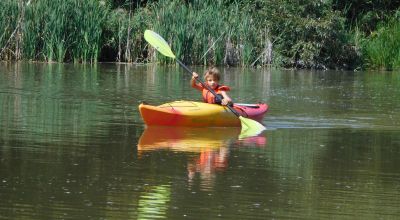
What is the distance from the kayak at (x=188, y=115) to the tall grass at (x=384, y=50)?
17.7m

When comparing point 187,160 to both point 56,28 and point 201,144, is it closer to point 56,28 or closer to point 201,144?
point 201,144

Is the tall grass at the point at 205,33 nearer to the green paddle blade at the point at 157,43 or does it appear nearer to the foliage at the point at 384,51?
the foliage at the point at 384,51

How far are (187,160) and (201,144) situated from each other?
1.51 metres

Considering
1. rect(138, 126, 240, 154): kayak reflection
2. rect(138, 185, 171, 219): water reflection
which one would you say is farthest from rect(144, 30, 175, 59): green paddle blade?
rect(138, 185, 171, 219): water reflection

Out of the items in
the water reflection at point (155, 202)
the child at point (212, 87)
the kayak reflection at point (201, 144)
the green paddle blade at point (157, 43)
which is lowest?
the water reflection at point (155, 202)

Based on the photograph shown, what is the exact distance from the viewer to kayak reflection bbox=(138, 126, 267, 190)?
31.7 ft

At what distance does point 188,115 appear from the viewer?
528 inches

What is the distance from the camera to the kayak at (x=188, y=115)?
13.3 meters

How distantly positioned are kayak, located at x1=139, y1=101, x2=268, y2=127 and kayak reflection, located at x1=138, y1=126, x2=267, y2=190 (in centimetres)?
10

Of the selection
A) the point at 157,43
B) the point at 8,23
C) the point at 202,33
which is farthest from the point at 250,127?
the point at 202,33

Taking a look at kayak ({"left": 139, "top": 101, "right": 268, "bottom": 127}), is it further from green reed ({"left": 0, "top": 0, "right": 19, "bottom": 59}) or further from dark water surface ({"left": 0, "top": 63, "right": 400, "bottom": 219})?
green reed ({"left": 0, "top": 0, "right": 19, "bottom": 59})

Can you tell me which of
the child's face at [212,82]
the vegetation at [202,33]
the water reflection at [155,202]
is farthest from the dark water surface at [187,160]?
the vegetation at [202,33]

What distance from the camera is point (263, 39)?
29.6 m

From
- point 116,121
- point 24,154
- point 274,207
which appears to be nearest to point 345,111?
point 116,121
